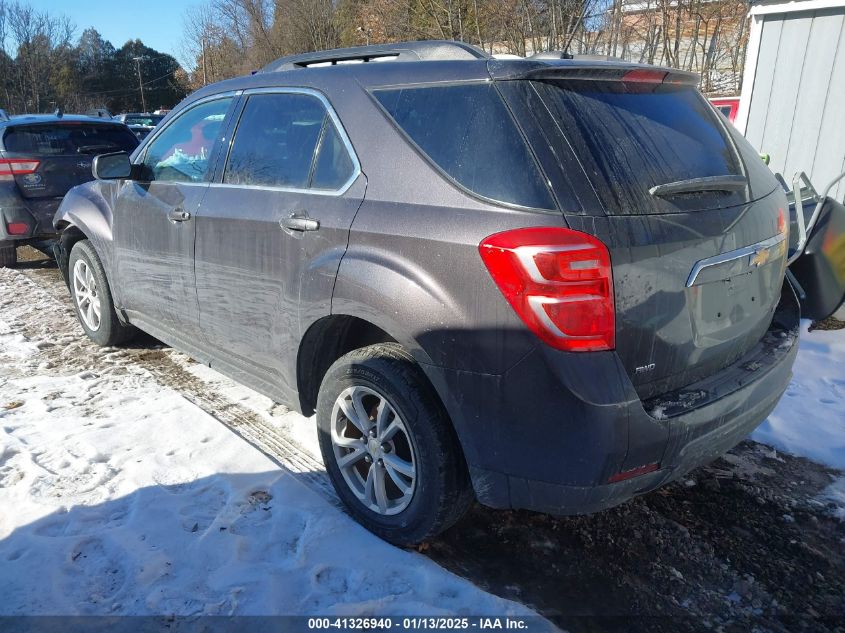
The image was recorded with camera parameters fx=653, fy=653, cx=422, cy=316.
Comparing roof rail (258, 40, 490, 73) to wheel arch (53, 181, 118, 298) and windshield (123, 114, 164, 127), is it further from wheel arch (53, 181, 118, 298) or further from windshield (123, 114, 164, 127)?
windshield (123, 114, 164, 127)

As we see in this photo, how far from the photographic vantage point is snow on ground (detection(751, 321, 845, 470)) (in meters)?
3.49

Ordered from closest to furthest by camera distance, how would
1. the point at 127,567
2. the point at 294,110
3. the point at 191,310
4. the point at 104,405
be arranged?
the point at 127,567 → the point at 294,110 → the point at 191,310 → the point at 104,405

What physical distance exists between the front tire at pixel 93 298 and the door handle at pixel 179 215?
4.30 ft

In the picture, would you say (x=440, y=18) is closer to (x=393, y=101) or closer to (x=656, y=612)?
(x=393, y=101)

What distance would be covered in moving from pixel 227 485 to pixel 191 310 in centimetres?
113

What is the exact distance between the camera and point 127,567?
2.57m

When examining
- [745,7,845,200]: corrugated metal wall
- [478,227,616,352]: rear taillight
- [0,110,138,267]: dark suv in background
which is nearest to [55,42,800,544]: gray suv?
[478,227,616,352]: rear taillight

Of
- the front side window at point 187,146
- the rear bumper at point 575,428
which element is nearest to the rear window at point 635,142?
the rear bumper at point 575,428

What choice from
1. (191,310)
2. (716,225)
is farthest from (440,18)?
(716,225)

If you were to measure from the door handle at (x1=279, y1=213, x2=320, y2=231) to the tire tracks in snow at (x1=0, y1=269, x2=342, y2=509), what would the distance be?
1.24 m

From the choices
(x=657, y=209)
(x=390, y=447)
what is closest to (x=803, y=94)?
(x=657, y=209)

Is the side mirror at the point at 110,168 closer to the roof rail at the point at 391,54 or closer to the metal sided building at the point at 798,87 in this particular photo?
the roof rail at the point at 391,54

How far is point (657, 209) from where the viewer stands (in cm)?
224

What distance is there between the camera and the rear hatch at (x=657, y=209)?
2.14 metres
